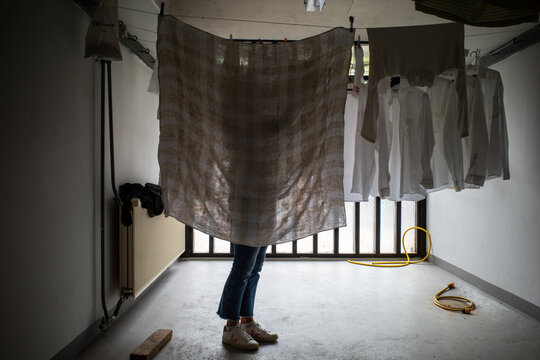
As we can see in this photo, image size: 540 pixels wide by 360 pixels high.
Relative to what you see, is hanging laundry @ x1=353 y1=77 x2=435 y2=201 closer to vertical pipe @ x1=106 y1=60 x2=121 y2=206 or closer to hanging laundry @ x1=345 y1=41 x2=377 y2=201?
hanging laundry @ x1=345 y1=41 x2=377 y2=201

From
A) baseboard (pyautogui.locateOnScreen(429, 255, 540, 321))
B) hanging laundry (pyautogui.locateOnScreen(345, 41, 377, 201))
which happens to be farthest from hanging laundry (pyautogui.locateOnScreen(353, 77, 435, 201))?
baseboard (pyautogui.locateOnScreen(429, 255, 540, 321))

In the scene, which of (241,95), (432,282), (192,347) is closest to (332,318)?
(192,347)

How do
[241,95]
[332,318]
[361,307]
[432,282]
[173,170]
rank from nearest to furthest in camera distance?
[173,170] < [241,95] < [332,318] < [361,307] < [432,282]

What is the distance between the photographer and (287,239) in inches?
63.2

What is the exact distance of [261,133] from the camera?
1.63 meters

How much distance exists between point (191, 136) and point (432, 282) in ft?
9.04

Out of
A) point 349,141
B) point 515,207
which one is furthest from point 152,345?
point 515,207

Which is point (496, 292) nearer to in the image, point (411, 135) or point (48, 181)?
point (411, 135)

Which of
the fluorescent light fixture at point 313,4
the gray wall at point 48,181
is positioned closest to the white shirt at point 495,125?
the fluorescent light fixture at point 313,4

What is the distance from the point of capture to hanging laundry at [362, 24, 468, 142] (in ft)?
5.93

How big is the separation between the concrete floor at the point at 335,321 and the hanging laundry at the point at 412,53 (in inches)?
Answer: 48.5

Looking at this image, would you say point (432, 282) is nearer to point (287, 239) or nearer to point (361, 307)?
point (361, 307)

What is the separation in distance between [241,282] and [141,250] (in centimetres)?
87

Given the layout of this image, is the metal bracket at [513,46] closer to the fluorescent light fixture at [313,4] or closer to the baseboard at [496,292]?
the fluorescent light fixture at [313,4]
